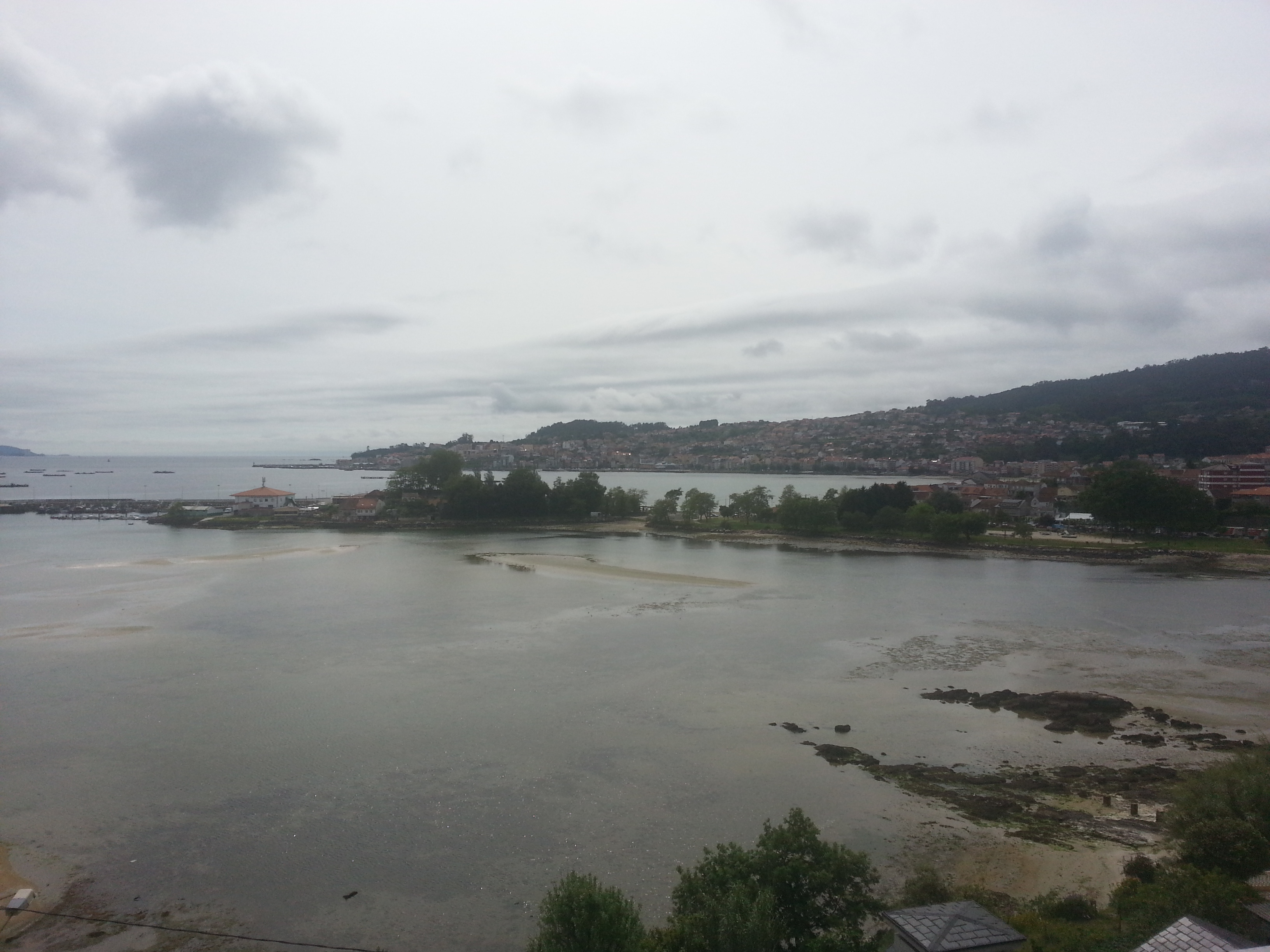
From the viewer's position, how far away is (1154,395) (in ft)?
313

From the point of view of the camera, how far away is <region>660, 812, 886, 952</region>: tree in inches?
177

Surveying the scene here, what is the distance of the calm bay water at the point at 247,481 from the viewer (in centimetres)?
6631

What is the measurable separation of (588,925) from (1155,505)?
34915 millimetres

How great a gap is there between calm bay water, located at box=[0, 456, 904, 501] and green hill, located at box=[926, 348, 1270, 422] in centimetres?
3221

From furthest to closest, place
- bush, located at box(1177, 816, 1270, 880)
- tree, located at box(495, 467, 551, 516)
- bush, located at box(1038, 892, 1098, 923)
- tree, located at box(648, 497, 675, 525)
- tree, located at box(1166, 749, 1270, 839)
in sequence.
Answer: tree, located at box(495, 467, 551, 516) < tree, located at box(648, 497, 675, 525) < tree, located at box(1166, 749, 1270, 839) < bush, located at box(1038, 892, 1098, 923) < bush, located at box(1177, 816, 1270, 880)

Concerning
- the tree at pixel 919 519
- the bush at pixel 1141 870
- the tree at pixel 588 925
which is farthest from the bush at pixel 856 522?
the tree at pixel 588 925

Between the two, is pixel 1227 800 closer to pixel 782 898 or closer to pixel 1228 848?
pixel 1228 848

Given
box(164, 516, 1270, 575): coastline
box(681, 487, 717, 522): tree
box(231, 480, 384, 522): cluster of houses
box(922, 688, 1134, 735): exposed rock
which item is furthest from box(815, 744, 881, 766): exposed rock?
box(231, 480, 384, 522): cluster of houses

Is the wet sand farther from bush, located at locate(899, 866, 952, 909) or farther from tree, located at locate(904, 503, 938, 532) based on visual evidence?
bush, located at locate(899, 866, 952, 909)

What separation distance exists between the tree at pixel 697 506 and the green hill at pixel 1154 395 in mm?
65635

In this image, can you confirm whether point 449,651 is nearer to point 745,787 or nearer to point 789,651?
point 789,651

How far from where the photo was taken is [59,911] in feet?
20.9

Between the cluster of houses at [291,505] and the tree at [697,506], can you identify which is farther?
the cluster of houses at [291,505]

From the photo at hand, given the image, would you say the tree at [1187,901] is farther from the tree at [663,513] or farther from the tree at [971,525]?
the tree at [663,513]
